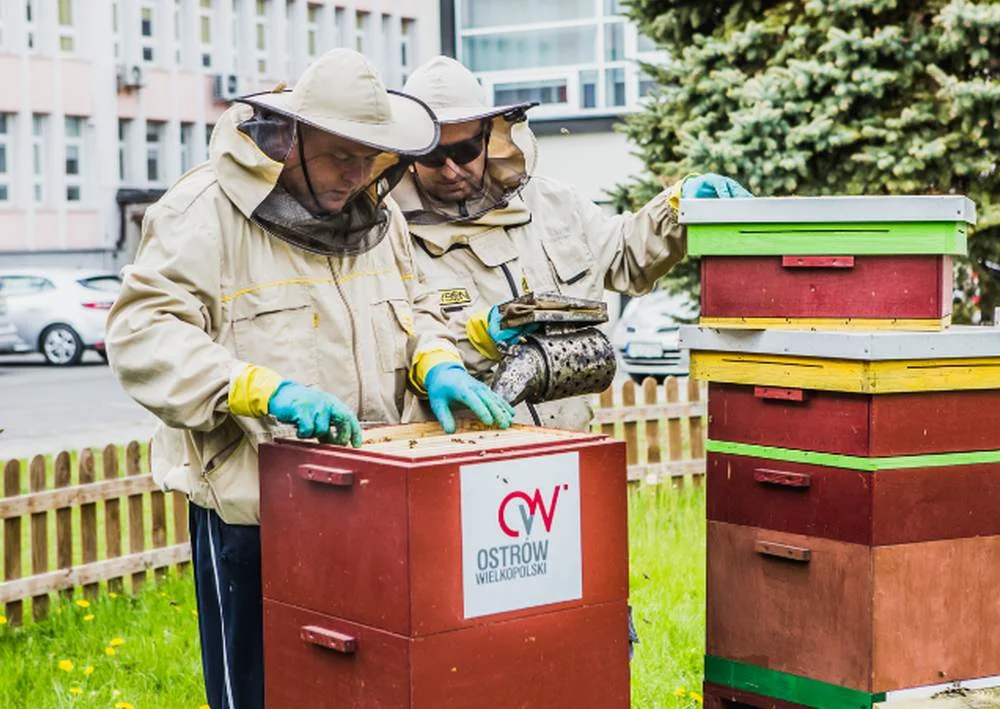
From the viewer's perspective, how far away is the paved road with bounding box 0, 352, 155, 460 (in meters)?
12.2

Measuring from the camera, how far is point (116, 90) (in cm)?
2883

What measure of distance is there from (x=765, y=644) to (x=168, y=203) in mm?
1863

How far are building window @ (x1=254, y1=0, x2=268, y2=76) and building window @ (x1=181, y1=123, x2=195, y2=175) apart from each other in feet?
6.30

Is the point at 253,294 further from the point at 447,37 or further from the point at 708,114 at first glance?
the point at 447,37

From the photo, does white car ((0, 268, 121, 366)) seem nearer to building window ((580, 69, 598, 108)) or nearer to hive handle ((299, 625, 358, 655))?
building window ((580, 69, 598, 108))

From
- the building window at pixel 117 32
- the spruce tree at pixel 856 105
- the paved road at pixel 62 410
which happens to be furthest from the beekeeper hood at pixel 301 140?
the building window at pixel 117 32

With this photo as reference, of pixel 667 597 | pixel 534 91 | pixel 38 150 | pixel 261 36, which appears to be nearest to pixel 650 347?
pixel 534 91

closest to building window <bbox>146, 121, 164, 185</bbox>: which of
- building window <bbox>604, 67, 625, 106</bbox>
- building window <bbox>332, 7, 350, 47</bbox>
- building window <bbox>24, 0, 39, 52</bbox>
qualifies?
building window <bbox>24, 0, 39, 52</bbox>

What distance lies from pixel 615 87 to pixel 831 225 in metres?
20.6

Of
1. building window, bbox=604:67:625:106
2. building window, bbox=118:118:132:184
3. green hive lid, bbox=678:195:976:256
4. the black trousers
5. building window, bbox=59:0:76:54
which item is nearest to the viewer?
the black trousers

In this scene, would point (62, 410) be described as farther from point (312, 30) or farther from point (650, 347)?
point (312, 30)

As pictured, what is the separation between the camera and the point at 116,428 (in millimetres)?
13047

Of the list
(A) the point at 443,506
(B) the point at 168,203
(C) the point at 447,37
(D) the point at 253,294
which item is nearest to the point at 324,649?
(A) the point at 443,506

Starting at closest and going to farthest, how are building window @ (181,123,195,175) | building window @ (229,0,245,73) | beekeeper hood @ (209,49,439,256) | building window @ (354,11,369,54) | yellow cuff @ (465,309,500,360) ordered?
1. beekeeper hood @ (209,49,439,256)
2. yellow cuff @ (465,309,500,360)
3. building window @ (229,0,245,73)
4. building window @ (181,123,195,175)
5. building window @ (354,11,369,54)
